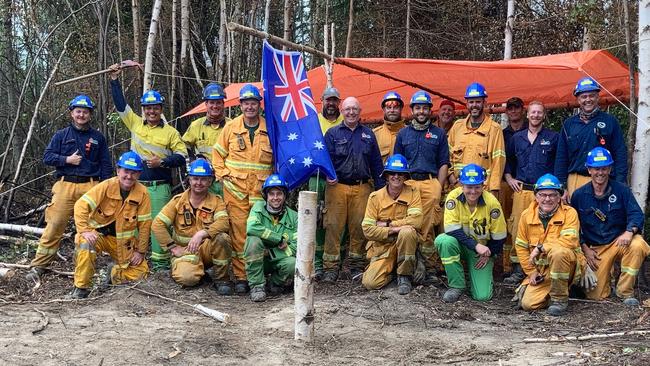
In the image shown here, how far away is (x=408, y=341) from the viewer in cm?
556

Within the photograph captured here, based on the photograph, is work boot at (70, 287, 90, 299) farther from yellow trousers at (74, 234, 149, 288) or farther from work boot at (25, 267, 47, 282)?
work boot at (25, 267, 47, 282)

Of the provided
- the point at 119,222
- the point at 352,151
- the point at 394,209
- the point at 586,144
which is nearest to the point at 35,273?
the point at 119,222

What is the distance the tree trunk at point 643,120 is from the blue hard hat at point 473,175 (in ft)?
5.37

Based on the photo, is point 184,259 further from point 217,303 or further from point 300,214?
point 300,214

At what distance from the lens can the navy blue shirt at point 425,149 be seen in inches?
296

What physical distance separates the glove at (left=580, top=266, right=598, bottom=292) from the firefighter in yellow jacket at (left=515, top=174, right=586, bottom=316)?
0.12m

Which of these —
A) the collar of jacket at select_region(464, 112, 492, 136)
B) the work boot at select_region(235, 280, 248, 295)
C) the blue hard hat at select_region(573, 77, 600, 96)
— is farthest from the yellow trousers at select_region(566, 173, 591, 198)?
the work boot at select_region(235, 280, 248, 295)

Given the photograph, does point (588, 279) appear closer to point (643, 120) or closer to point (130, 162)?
point (643, 120)

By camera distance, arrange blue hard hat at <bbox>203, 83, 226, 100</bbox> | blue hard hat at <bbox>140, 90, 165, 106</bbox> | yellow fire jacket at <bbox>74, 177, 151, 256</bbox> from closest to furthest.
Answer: yellow fire jacket at <bbox>74, 177, 151, 256</bbox> < blue hard hat at <bbox>203, 83, 226, 100</bbox> < blue hard hat at <bbox>140, 90, 165, 106</bbox>

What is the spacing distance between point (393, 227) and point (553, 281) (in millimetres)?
1584

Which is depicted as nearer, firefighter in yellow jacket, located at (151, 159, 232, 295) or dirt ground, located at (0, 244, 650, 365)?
dirt ground, located at (0, 244, 650, 365)

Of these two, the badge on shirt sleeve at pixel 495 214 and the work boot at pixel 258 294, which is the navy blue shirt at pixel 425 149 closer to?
the badge on shirt sleeve at pixel 495 214

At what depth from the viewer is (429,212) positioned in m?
7.50

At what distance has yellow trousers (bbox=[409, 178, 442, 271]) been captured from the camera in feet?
24.5
